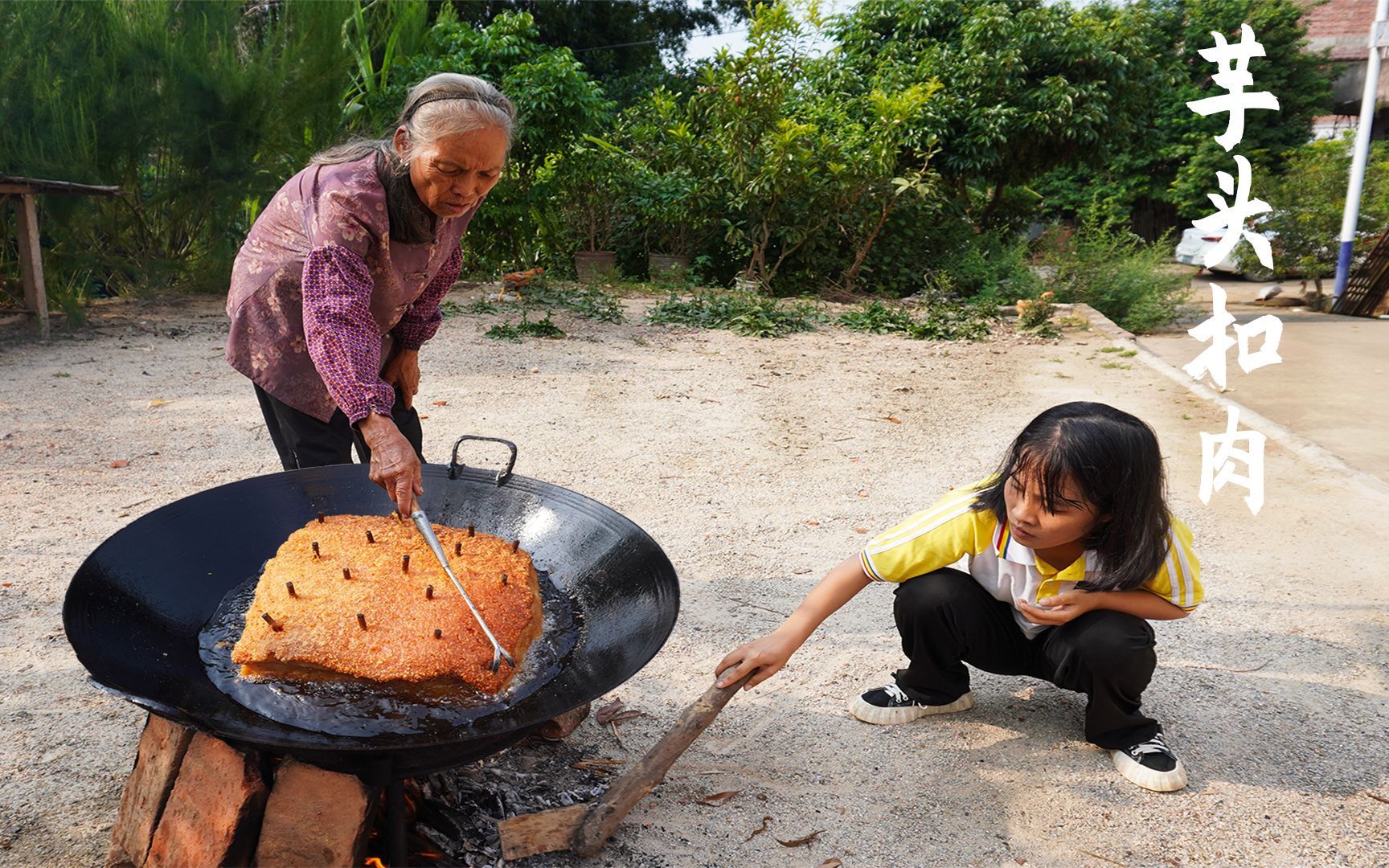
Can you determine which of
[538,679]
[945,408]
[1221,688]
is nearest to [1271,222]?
[945,408]

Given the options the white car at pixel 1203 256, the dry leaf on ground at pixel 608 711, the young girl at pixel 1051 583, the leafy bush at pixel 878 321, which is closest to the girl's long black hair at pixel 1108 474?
the young girl at pixel 1051 583

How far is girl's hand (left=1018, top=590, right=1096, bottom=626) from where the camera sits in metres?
2.24

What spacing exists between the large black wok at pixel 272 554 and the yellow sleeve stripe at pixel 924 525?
62 cm

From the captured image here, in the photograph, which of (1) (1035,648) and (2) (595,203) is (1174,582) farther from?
(2) (595,203)

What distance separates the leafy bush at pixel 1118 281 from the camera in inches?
373

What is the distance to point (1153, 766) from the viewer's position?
2.35m

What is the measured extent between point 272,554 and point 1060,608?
1.84 m

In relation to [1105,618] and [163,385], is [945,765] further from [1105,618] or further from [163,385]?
[163,385]

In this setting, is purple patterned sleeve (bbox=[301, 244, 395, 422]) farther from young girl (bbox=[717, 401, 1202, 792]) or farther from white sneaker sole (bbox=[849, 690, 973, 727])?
white sneaker sole (bbox=[849, 690, 973, 727])

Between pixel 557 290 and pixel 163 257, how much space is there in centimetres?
365

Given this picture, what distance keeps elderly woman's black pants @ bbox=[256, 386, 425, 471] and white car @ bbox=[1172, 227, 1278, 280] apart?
45.1ft

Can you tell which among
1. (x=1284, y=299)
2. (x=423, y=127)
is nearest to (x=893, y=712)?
(x=423, y=127)

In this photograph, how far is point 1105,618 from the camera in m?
2.27

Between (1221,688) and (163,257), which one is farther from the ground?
(163,257)
